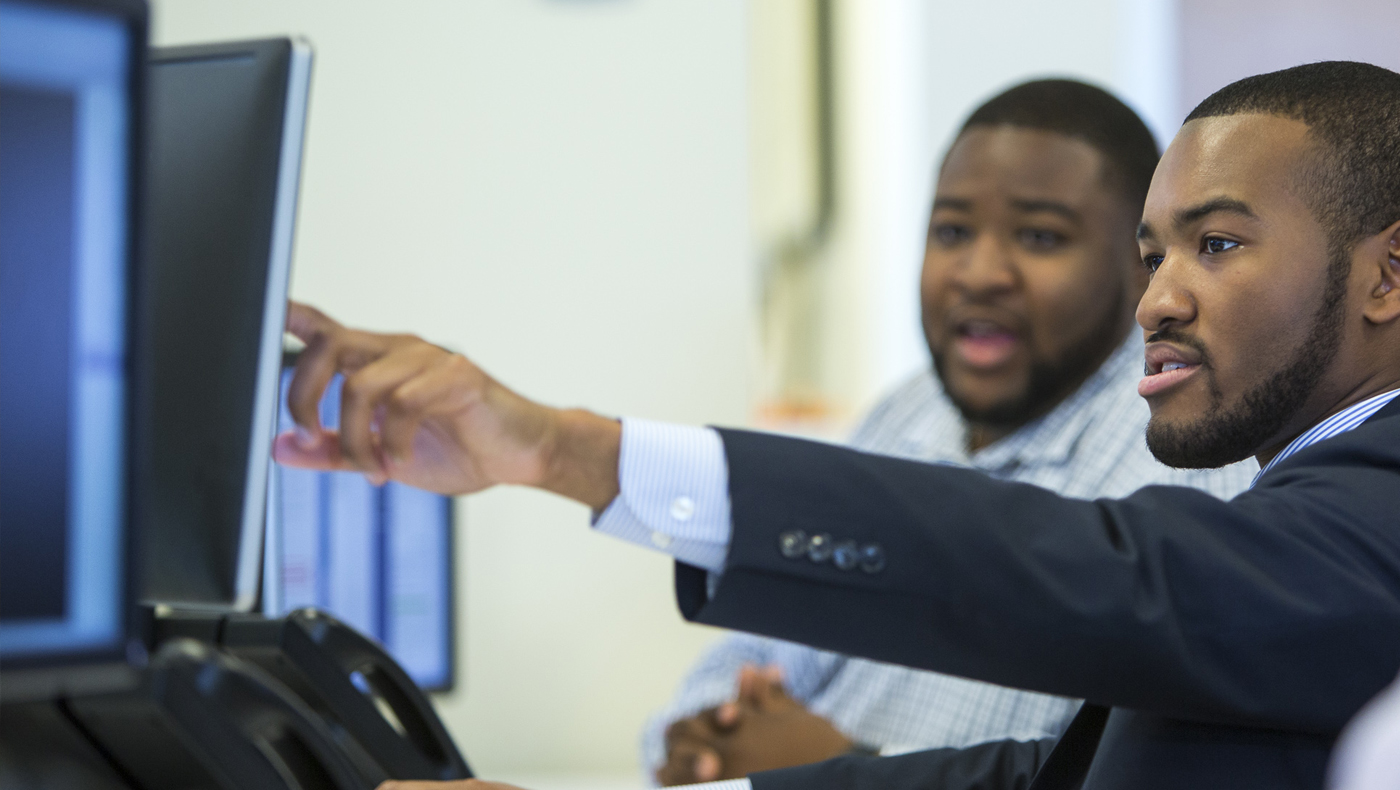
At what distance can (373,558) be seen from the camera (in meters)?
1.51

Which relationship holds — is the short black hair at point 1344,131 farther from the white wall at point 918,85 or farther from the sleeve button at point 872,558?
the white wall at point 918,85

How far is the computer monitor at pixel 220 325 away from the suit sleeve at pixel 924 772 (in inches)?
15.6

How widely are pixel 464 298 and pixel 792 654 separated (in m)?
0.65

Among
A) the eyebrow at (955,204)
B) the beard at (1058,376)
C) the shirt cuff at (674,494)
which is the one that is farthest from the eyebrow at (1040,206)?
the shirt cuff at (674,494)

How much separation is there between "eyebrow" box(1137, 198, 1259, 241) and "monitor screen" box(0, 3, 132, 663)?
60 centimetres

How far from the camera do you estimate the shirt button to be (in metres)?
0.66

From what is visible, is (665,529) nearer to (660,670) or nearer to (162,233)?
(162,233)

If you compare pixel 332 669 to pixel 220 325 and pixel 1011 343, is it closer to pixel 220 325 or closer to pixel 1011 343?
pixel 220 325

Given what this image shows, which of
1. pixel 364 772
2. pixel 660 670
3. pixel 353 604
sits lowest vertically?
pixel 660 670

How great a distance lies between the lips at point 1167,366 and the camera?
787 mm

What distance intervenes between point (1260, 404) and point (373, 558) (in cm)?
106

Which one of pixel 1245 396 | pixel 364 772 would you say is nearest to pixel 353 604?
pixel 364 772

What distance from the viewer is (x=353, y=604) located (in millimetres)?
1493

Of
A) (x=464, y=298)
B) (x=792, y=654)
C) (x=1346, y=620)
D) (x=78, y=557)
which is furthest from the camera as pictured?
(x=464, y=298)
